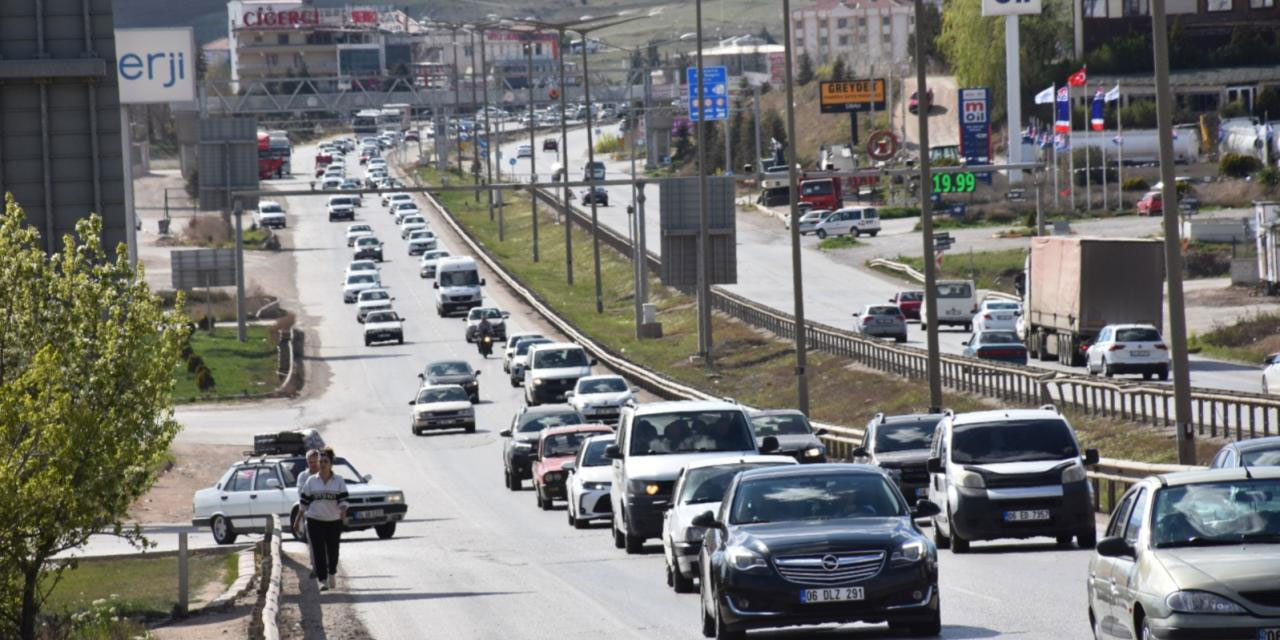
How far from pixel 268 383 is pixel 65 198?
45916mm

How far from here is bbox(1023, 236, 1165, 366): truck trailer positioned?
58969 millimetres

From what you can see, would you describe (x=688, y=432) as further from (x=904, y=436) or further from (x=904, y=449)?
(x=904, y=436)

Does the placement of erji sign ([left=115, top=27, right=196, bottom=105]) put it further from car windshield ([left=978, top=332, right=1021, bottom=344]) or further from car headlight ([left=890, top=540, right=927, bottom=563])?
car headlight ([left=890, top=540, right=927, bottom=563])

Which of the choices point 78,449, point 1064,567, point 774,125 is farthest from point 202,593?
point 774,125

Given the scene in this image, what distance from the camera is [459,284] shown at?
92.4 meters

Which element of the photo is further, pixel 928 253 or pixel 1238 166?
pixel 1238 166

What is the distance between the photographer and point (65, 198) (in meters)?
28.9

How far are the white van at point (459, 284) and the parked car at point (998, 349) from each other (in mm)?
33079

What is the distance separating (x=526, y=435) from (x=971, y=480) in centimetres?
1836

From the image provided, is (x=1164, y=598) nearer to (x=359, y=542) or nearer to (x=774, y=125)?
(x=359, y=542)

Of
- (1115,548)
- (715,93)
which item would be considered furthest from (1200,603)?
(715,93)

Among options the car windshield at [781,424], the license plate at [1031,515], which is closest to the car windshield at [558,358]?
the car windshield at [781,424]

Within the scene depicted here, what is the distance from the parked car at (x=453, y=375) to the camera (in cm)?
6431

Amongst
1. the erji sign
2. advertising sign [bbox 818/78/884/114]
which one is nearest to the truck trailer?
the erji sign
